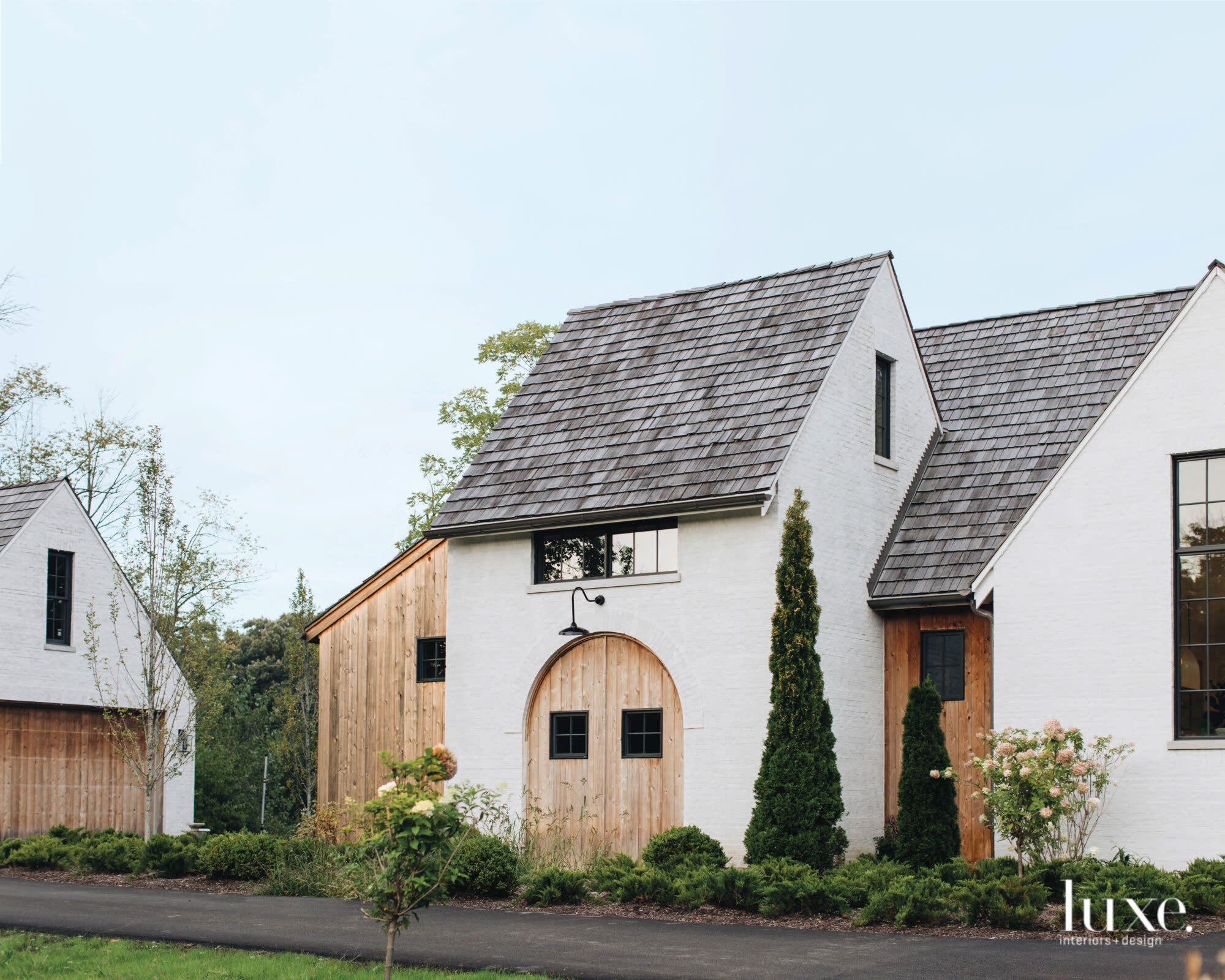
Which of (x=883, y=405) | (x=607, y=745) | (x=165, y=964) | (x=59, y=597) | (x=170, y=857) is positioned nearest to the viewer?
(x=165, y=964)

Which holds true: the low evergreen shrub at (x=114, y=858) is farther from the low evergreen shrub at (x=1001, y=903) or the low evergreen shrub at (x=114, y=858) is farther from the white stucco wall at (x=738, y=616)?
the low evergreen shrub at (x=1001, y=903)

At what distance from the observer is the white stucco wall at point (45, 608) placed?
24.6 m

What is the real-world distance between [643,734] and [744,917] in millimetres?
4775

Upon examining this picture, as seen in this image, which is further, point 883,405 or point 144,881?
point 883,405

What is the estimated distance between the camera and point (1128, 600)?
1538 centimetres

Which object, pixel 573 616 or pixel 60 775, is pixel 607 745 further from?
pixel 60 775

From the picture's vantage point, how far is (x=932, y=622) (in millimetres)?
18406

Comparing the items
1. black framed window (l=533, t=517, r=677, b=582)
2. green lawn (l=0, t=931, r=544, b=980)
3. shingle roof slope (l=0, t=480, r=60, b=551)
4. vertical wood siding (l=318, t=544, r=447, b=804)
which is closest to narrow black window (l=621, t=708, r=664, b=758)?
black framed window (l=533, t=517, r=677, b=582)

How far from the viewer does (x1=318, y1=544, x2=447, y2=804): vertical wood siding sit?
22062 mm

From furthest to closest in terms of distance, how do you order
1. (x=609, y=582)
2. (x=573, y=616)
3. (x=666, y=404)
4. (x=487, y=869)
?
1. (x=666, y=404)
2. (x=573, y=616)
3. (x=609, y=582)
4. (x=487, y=869)

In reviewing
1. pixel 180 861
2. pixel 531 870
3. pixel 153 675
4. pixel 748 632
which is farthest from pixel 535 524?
pixel 153 675

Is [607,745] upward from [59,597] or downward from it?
downward

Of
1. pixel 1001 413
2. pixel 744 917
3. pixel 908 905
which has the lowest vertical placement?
pixel 744 917

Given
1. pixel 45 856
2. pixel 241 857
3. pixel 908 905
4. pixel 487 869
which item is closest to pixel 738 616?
pixel 487 869
